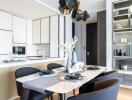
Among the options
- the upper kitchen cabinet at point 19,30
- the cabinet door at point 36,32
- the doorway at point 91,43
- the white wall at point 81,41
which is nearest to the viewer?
the upper kitchen cabinet at point 19,30

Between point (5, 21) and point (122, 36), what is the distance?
383cm

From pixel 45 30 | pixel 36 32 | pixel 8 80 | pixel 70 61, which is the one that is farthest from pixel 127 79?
pixel 36 32

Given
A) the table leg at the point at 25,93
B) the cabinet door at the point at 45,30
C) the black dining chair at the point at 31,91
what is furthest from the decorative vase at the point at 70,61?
the cabinet door at the point at 45,30

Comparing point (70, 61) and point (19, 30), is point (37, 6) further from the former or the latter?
point (70, 61)

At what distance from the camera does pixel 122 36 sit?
4160mm

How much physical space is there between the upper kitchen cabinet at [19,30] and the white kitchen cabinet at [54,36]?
1083mm

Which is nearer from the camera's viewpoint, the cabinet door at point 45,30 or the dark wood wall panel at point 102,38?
the dark wood wall panel at point 102,38

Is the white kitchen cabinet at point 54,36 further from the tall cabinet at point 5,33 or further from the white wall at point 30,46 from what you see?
the tall cabinet at point 5,33

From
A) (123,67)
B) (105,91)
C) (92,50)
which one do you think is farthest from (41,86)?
(92,50)

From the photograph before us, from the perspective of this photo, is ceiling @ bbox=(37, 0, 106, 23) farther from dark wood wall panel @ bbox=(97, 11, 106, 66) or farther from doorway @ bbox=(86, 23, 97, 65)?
doorway @ bbox=(86, 23, 97, 65)

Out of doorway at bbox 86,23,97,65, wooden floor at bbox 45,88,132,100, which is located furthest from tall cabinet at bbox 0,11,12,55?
doorway at bbox 86,23,97,65

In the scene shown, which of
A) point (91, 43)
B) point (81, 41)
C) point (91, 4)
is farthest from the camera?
point (81, 41)

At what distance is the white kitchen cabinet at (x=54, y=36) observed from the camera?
4.71m

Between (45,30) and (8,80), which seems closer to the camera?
(8,80)
